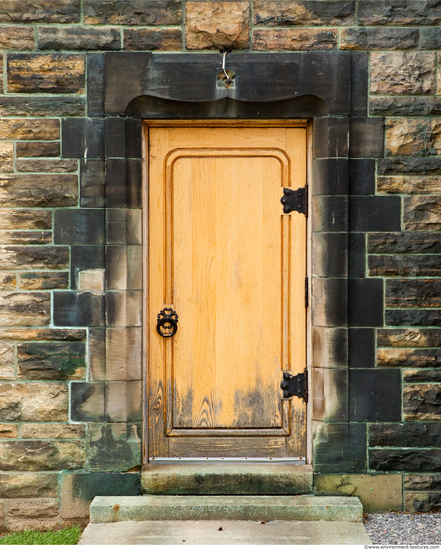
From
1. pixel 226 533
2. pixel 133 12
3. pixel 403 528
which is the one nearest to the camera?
pixel 226 533

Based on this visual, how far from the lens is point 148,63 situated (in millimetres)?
3621

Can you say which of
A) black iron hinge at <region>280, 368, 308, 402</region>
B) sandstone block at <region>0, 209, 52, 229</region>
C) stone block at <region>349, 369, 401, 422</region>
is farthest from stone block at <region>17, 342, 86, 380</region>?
stone block at <region>349, 369, 401, 422</region>

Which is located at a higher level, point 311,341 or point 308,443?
point 311,341

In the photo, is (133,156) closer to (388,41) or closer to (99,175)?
(99,175)

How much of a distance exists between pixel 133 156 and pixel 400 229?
1785 millimetres

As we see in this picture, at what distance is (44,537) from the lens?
11.6 feet

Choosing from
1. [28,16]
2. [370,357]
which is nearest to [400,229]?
[370,357]

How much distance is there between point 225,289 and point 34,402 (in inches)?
56.8

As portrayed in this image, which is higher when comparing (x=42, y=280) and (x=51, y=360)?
(x=42, y=280)

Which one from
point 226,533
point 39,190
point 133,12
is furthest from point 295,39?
point 226,533

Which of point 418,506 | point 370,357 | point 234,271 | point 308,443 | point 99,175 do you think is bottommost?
point 418,506

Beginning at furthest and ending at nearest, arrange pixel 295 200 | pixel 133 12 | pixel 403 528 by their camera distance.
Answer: pixel 295 200, pixel 133 12, pixel 403 528

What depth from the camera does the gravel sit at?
330 cm

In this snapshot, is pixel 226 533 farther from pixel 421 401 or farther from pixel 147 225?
pixel 147 225
